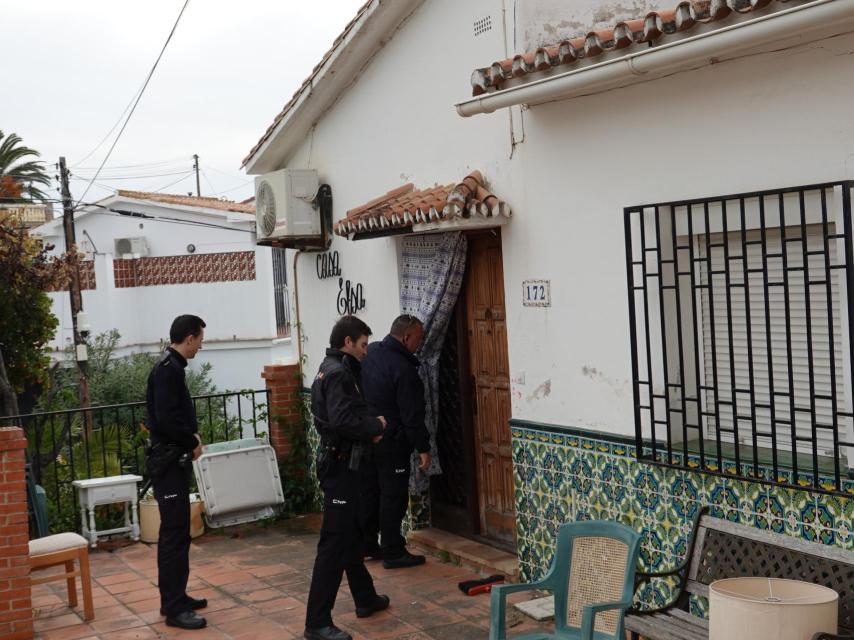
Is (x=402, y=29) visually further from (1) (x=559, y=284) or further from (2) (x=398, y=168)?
(1) (x=559, y=284)

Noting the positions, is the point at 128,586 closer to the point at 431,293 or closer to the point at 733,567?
the point at 431,293

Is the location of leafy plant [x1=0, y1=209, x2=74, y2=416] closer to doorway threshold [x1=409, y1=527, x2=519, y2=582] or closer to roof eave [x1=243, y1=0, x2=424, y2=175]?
roof eave [x1=243, y1=0, x2=424, y2=175]

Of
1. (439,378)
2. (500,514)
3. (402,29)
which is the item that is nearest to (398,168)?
(402,29)

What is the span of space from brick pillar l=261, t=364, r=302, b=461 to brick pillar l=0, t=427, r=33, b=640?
3.80 meters

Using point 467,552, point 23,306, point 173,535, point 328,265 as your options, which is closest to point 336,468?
point 173,535

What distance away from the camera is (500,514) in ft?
24.8

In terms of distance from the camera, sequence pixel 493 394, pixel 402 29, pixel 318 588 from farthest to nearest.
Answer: pixel 402 29 < pixel 493 394 < pixel 318 588

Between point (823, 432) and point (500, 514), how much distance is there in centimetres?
309

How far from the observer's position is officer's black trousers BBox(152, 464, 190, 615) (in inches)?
253

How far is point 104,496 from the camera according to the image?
8727mm

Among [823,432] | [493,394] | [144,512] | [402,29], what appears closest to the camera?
[823,432]

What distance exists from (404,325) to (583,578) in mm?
2780

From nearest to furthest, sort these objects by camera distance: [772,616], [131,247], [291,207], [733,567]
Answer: [772,616]
[733,567]
[291,207]
[131,247]

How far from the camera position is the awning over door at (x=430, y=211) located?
6617 millimetres
